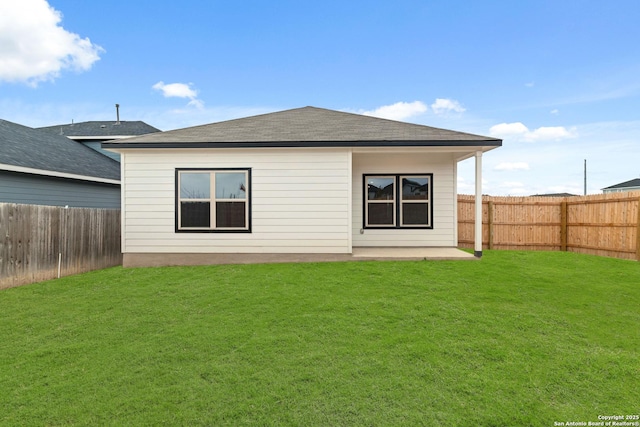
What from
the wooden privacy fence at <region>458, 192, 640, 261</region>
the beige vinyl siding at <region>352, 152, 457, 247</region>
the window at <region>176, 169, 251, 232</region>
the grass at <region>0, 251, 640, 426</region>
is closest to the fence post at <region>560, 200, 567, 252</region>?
the wooden privacy fence at <region>458, 192, 640, 261</region>

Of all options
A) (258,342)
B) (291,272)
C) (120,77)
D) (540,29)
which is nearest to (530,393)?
(258,342)

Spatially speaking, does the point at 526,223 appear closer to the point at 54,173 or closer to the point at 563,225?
the point at 563,225

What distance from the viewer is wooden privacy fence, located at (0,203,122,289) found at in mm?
7113

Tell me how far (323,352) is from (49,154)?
45.7 feet

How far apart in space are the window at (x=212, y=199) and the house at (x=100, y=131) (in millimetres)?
11298

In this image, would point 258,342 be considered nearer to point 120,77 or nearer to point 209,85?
point 209,85

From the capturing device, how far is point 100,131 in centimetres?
1789

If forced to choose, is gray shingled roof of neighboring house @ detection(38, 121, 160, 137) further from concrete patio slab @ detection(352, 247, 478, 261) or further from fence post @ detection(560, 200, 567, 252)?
fence post @ detection(560, 200, 567, 252)

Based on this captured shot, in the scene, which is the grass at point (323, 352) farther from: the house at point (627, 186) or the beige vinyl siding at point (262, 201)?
the house at point (627, 186)

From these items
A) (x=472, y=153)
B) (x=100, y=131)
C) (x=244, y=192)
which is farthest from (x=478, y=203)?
(x=100, y=131)

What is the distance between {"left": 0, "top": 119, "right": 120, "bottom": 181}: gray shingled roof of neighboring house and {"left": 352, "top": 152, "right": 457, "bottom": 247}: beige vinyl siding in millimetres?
10073

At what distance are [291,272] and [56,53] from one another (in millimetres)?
19108

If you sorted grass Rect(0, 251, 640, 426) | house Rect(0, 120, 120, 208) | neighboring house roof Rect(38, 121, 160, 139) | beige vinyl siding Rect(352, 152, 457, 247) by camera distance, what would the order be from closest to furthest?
grass Rect(0, 251, 640, 426) → house Rect(0, 120, 120, 208) → beige vinyl siding Rect(352, 152, 457, 247) → neighboring house roof Rect(38, 121, 160, 139)

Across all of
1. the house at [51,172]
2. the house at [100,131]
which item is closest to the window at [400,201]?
the house at [51,172]
